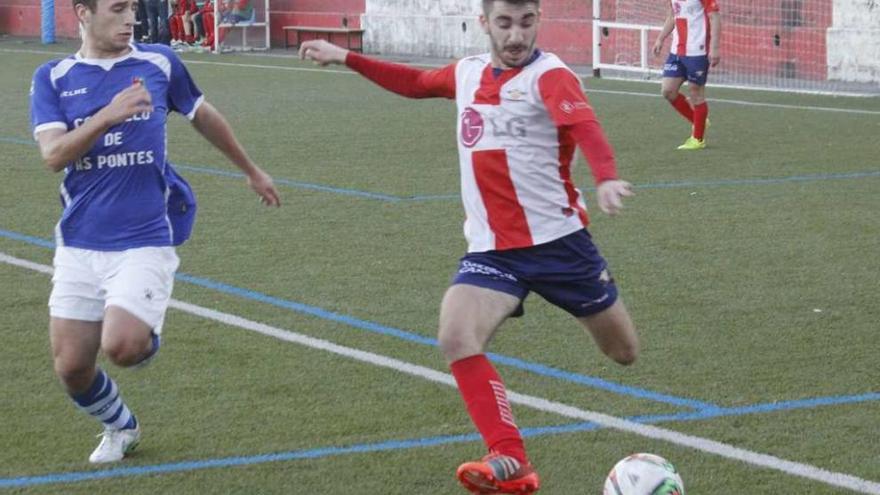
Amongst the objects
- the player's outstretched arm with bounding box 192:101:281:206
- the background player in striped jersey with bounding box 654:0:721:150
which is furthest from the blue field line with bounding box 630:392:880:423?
the background player in striped jersey with bounding box 654:0:721:150

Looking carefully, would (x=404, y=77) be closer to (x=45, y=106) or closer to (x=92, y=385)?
(x=45, y=106)

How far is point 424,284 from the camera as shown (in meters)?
9.30

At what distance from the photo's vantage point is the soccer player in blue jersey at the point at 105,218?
5715mm

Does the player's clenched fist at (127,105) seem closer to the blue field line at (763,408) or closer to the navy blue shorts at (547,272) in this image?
the navy blue shorts at (547,272)

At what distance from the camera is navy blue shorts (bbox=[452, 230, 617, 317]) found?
5676mm

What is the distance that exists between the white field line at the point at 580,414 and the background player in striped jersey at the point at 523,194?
1.55ft

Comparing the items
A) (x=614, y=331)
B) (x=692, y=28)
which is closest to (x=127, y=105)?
(x=614, y=331)

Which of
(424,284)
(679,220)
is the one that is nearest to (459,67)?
(424,284)

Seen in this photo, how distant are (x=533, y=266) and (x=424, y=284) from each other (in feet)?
11.9

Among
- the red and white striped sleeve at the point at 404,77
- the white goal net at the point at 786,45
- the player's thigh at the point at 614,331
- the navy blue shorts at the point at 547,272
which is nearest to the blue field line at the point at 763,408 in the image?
the player's thigh at the point at 614,331

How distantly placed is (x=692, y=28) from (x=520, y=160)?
11241 mm

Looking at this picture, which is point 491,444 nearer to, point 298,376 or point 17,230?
point 298,376

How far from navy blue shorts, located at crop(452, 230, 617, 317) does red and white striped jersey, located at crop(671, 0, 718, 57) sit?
11.1 metres

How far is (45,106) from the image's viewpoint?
584 cm
